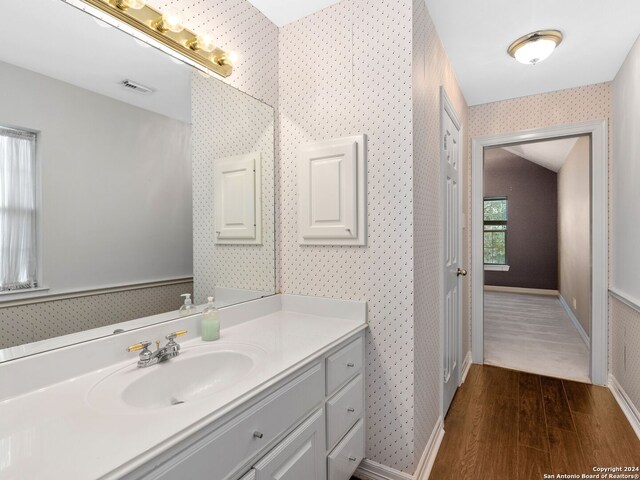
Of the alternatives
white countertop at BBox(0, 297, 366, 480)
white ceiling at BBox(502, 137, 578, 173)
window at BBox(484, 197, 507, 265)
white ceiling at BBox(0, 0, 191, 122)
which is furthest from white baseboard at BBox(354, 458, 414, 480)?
window at BBox(484, 197, 507, 265)

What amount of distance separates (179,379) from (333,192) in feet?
3.54

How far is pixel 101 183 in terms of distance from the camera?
3.73 ft

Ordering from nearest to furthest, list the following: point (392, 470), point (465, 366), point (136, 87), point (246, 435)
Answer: point (246, 435) → point (136, 87) → point (392, 470) → point (465, 366)

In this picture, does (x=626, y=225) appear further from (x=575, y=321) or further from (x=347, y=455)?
(x=575, y=321)

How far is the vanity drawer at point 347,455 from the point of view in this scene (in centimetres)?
138

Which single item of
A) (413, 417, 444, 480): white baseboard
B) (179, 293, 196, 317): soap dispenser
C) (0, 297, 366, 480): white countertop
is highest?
(179, 293, 196, 317): soap dispenser

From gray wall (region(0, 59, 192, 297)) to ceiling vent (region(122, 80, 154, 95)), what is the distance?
0.25 ft

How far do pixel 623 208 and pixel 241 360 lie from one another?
2.75 metres

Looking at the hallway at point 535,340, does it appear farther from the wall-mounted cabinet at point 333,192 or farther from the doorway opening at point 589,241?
the wall-mounted cabinet at point 333,192

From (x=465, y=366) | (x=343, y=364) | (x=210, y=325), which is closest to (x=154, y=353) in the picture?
(x=210, y=325)

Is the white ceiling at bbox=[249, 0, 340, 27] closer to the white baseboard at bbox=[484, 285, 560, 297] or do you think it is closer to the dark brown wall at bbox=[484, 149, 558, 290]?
the dark brown wall at bbox=[484, 149, 558, 290]

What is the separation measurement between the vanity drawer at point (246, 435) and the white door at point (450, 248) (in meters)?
1.26

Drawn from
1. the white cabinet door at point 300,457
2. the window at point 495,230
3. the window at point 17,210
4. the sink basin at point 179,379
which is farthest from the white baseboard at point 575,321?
the window at point 17,210

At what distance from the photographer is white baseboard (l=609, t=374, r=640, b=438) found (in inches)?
83.7
